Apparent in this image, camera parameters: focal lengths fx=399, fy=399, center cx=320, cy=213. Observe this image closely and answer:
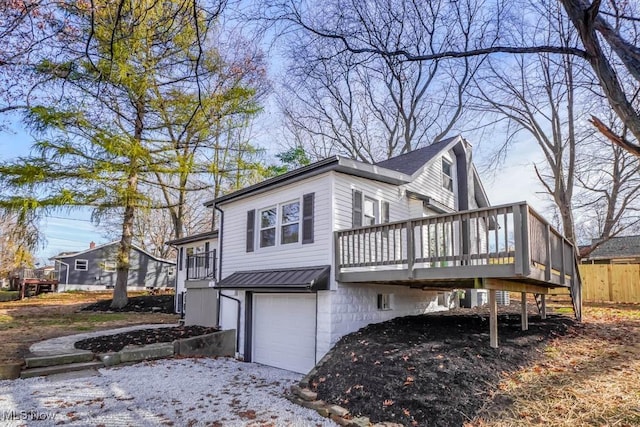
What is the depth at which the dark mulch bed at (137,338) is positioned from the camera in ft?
31.8

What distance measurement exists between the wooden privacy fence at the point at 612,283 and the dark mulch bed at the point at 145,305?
19311mm

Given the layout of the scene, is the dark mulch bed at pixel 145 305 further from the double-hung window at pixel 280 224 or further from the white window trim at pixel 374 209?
the white window trim at pixel 374 209

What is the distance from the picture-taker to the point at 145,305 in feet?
63.5

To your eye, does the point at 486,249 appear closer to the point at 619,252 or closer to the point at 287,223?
the point at 287,223

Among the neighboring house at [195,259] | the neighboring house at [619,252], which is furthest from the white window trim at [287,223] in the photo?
the neighboring house at [619,252]

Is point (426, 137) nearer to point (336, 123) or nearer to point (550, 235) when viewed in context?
point (336, 123)

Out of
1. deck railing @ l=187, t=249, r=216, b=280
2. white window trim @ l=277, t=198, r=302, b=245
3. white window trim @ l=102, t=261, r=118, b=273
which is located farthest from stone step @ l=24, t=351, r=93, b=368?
white window trim @ l=102, t=261, r=118, b=273

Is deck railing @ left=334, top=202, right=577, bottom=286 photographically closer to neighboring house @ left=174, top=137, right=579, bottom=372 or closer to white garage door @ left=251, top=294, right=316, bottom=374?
neighboring house @ left=174, top=137, right=579, bottom=372

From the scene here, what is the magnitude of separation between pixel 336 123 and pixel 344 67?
1725 cm

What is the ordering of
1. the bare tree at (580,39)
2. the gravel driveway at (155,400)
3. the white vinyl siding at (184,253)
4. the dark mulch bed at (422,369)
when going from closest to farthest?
1. the bare tree at (580,39)
2. the dark mulch bed at (422,369)
3. the gravel driveway at (155,400)
4. the white vinyl siding at (184,253)

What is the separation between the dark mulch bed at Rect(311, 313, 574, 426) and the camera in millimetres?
5296

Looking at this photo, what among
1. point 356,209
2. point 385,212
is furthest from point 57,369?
point 385,212

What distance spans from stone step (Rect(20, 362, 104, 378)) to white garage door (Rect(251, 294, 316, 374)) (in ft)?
12.5

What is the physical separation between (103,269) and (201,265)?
1953 cm
